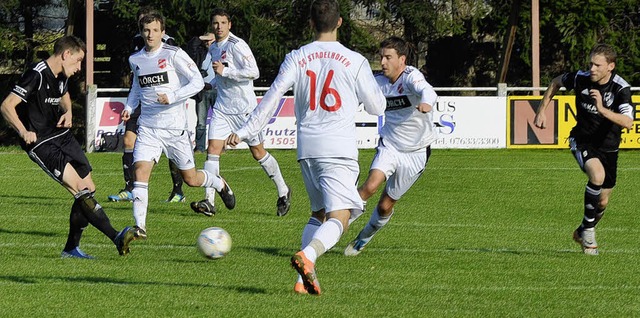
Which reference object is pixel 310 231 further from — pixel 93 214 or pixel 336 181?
pixel 93 214

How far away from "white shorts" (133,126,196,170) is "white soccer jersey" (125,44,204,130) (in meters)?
0.07

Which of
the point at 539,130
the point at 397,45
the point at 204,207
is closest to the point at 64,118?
the point at 397,45

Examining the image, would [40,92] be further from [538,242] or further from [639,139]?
[639,139]

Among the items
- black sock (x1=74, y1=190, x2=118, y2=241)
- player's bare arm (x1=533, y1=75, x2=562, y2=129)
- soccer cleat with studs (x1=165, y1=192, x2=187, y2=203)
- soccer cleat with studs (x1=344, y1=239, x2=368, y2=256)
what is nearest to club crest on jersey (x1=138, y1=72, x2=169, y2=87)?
black sock (x1=74, y1=190, x2=118, y2=241)

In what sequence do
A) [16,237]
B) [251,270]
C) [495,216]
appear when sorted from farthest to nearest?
[495,216] < [16,237] < [251,270]

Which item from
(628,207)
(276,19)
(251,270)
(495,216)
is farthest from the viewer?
(276,19)

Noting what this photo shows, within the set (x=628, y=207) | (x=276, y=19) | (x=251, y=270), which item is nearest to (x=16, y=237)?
(x=251, y=270)

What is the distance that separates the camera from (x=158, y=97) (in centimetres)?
1133

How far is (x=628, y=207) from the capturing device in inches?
585

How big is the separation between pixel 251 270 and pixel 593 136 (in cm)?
342

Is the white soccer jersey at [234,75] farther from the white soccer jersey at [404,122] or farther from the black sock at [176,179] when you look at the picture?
the white soccer jersey at [404,122]

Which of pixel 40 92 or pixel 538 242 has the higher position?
pixel 40 92

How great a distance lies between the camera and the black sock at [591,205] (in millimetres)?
10617

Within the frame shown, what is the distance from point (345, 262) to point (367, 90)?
218cm
